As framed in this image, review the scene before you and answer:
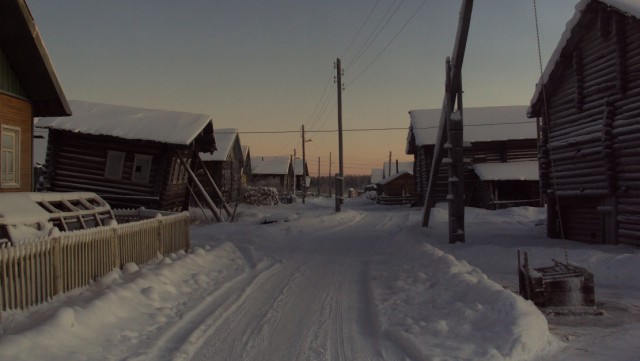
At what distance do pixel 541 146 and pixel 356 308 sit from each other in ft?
48.1

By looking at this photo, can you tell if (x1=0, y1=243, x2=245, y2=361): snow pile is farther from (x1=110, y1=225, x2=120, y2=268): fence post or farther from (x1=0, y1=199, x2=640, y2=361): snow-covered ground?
(x1=110, y1=225, x2=120, y2=268): fence post

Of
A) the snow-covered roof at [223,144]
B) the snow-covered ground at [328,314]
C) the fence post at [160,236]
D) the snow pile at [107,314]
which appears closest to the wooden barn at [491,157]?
the snow-covered roof at [223,144]

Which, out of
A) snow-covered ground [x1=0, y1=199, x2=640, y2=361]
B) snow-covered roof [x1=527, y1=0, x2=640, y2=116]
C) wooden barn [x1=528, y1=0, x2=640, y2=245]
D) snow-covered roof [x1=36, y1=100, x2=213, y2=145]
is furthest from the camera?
snow-covered roof [x1=36, y1=100, x2=213, y2=145]

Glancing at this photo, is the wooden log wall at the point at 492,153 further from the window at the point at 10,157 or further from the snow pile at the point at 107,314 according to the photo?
the window at the point at 10,157

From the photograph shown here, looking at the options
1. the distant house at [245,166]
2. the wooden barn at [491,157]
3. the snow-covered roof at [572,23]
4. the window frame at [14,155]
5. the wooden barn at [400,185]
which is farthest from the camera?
the wooden barn at [400,185]

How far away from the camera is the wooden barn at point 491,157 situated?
3606 centimetres

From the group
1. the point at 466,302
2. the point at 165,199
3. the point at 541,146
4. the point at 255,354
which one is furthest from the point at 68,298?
the point at 541,146

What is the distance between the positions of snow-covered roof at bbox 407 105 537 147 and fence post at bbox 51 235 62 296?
33.2 m

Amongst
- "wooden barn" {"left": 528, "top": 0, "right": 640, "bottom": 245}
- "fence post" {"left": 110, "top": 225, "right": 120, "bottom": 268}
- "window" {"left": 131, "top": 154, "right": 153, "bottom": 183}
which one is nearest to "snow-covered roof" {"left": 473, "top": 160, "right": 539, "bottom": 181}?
"wooden barn" {"left": 528, "top": 0, "right": 640, "bottom": 245}

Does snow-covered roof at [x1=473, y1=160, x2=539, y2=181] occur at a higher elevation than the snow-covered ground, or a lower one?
higher

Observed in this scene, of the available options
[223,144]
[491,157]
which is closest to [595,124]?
[491,157]

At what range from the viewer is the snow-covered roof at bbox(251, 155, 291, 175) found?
68.4 meters

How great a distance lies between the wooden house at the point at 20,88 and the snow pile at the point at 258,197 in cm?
3024

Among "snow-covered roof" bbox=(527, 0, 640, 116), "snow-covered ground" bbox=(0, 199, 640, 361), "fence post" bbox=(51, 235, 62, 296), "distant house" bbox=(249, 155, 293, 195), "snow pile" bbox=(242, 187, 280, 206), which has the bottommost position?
"snow-covered ground" bbox=(0, 199, 640, 361)
